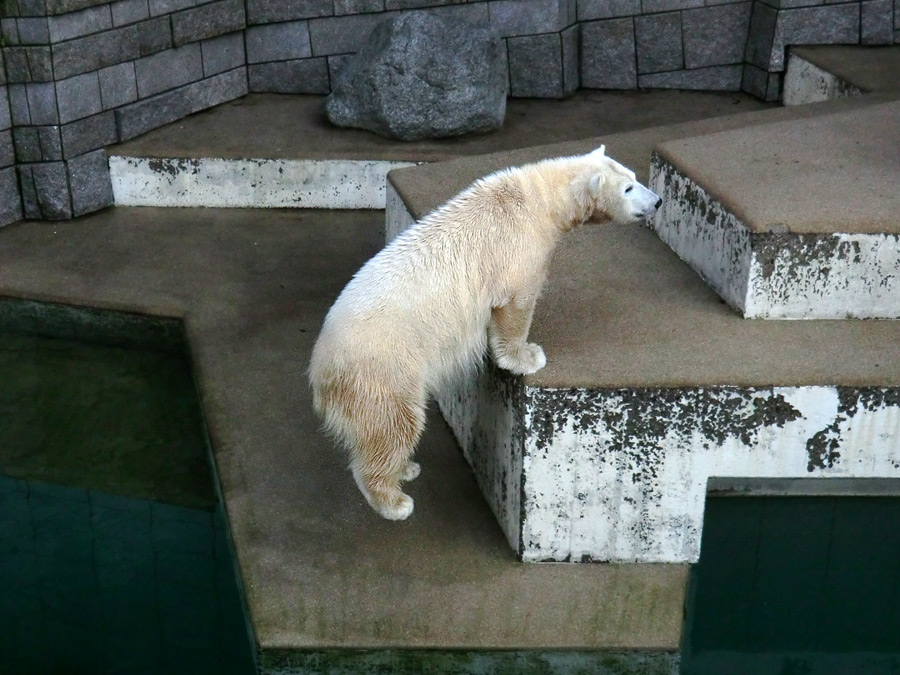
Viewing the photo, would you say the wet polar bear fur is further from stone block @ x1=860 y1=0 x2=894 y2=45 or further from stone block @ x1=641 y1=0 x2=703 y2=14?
stone block @ x1=860 y1=0 x2=894 y2=45

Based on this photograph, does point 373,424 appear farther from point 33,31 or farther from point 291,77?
point 291,77

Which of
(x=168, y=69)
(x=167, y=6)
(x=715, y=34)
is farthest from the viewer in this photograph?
(x=715, y=34)

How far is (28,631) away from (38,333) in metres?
1.85

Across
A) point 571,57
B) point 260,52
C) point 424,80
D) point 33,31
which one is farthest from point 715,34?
point 33,31

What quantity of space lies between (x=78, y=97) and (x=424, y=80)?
167cm

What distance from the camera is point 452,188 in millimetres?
4461

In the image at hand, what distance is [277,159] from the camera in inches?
225

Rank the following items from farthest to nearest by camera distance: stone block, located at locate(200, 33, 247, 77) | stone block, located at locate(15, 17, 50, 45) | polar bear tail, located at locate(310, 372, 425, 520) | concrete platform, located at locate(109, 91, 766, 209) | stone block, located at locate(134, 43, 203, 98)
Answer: stone block, located at locate(200, 33, 247, 77) → stone block, located at locate(134, 43, 203, 98) → concrete platform, located at locate(109, 91, 766, 209) → stone block, located at locate(15, 17, 50, 45) → polar bear tail, located at locate(310, 372, 425, 520)

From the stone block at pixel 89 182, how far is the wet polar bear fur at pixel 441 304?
9.55 feet

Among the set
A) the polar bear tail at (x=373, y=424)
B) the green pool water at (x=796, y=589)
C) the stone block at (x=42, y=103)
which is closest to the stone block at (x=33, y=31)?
the stone block at (x=42, y=103)

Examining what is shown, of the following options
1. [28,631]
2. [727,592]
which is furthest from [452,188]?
[28,631]

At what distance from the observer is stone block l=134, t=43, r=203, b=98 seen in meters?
5.83

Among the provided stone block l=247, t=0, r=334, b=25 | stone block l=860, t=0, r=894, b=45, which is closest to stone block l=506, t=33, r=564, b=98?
stone block l=247, t=0, r=334, b=25

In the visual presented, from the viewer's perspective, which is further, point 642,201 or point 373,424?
point 642,201
